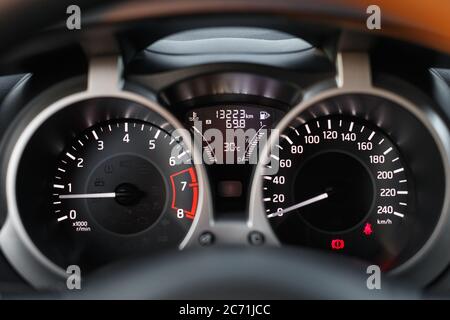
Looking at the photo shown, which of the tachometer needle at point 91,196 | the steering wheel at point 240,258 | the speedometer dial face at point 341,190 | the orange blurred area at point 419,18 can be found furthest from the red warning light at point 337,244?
the orange blurred area at point 419,18

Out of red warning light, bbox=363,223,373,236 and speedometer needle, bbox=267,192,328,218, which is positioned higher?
speedometer needle, bbox=267,192,328,218

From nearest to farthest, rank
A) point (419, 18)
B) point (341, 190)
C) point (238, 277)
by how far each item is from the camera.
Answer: point (419, 18) < point (238, 277) < point (341, 190)

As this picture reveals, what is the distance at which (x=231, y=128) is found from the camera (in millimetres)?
2420

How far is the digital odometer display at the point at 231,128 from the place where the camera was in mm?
2357

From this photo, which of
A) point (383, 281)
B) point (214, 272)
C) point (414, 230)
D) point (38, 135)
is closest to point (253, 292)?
point (214, 272)

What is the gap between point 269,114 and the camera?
243cm

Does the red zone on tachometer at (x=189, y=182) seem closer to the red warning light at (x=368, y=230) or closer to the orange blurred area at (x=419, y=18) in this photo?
the red warning light at (x=368, y=230)

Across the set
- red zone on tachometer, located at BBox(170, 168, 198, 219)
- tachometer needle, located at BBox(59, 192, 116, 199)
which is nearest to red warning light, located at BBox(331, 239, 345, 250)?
red zone on tachometer, located at BBox(170, 168, 198, 219)

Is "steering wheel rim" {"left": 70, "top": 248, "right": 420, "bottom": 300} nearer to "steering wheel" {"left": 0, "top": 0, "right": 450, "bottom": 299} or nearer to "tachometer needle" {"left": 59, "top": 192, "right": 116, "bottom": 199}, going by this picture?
"steering wheel" {"left": 0, "top": 0, "right": 450, "bottom": 299}

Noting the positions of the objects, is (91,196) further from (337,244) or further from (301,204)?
(337,244)

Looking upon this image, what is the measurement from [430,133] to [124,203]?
111 cm

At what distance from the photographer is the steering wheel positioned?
133 centimetres

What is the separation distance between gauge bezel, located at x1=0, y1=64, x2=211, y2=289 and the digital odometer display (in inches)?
6.6

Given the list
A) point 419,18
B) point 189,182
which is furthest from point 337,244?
point 419,18
